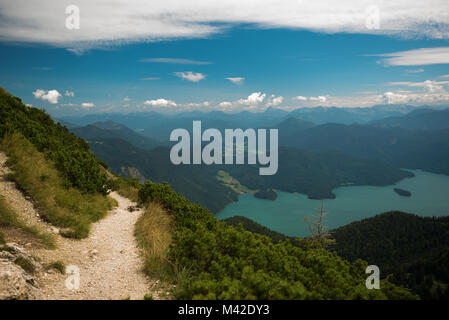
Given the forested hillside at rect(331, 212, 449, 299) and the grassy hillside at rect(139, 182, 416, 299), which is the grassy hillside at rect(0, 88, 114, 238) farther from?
the forested hillside at rect(331, 212, 449, 299)

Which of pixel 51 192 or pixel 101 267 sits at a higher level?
pixel 51 192

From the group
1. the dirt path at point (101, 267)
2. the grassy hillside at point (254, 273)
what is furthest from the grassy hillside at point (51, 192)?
the grassy hillside at point (254, 273)

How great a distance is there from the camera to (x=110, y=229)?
9.88m

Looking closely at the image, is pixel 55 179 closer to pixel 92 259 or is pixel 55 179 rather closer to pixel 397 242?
pixel 92 259

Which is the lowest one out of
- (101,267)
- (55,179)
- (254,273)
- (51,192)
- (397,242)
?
(397,242)

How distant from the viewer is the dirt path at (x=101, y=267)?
17.6 ft

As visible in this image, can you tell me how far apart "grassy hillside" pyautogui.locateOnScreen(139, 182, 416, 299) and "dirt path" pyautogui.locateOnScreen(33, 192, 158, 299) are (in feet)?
3.64

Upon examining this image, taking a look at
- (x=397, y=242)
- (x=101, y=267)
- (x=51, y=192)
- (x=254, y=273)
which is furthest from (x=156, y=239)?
(x=397, y=242)

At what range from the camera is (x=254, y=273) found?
5238mm

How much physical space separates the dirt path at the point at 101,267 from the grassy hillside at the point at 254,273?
111 cm

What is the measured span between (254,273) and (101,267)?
15.0 ft

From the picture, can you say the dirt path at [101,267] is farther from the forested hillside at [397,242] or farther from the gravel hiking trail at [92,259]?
the forested hillside at [397,242]
